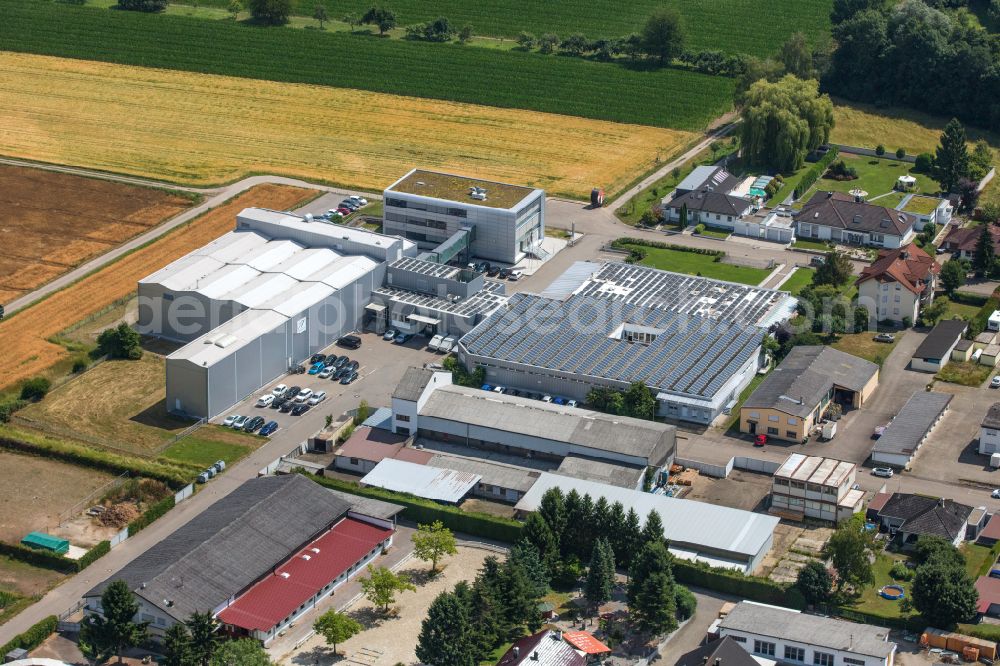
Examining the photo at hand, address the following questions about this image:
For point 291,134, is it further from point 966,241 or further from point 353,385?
point 966,241

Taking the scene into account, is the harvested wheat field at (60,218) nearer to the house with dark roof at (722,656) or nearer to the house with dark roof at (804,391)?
the house with dark roof at (804,391)

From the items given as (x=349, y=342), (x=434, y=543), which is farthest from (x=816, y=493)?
(x=349, y=342)

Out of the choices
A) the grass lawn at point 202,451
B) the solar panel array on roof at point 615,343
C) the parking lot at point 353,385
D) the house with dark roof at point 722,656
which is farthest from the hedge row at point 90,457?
the house with dark roof at point 722,656

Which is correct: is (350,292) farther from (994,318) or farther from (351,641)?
(994,318)

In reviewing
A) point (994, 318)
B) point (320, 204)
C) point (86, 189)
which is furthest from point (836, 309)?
point (86, 189)

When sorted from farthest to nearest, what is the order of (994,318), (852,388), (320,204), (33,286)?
(320,204), (33,286), (994,318), (852,388)
